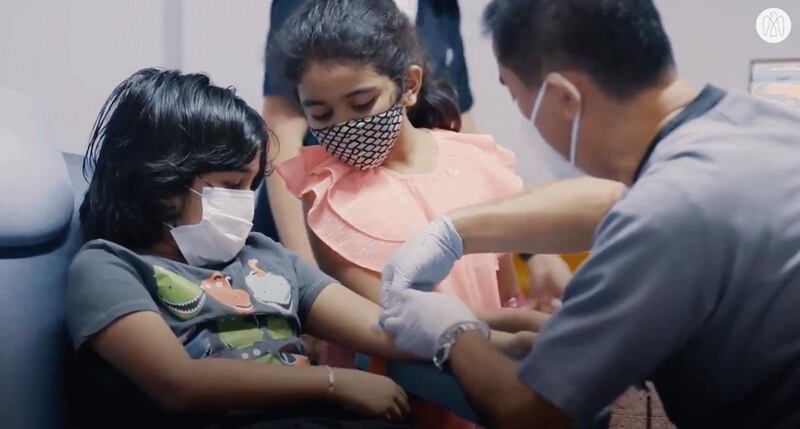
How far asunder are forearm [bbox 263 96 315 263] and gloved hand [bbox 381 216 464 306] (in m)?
0.22

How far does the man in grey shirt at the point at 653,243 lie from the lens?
0.83m

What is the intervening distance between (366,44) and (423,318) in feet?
1.38

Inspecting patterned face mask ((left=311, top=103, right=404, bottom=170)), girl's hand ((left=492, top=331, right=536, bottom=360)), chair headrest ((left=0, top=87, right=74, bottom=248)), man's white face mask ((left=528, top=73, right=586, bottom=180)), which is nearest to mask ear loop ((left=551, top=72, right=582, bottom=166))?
man's white face mask ((left=528, top=73, right=586, bottom=180))

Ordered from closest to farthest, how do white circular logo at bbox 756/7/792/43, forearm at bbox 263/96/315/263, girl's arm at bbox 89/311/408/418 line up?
girl's arm at bbox 89/311/408/418, white circular logo at bbox 756/7/792/43, forearm at bbox 263/96/315/263

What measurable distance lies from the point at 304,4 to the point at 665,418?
0.80 metres

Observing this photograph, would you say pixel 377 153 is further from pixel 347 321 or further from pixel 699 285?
pixel 699 285

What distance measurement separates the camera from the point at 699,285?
834 mm

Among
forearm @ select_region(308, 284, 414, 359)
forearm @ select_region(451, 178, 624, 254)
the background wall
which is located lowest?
forearm @ select_region(308, 284, 414, 359)

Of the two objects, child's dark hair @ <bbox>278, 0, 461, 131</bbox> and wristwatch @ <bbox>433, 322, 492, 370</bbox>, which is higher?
Answer: child's dark hair @ <bbox>278, 0, 461, 131</bbox>

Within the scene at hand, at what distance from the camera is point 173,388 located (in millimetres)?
1055

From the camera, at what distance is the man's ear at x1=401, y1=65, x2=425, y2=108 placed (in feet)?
4.11

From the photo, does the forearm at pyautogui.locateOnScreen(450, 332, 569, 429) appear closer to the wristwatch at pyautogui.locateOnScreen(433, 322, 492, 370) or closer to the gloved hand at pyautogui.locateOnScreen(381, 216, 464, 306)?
the wristwatch at pyautogui.locateOnScreen(433, 322, 492, 370)

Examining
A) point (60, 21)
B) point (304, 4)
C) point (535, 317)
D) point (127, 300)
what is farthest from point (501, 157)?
point (60, 21)

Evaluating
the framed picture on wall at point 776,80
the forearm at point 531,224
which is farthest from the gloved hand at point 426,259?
the framed picture on wall at point 776,80
